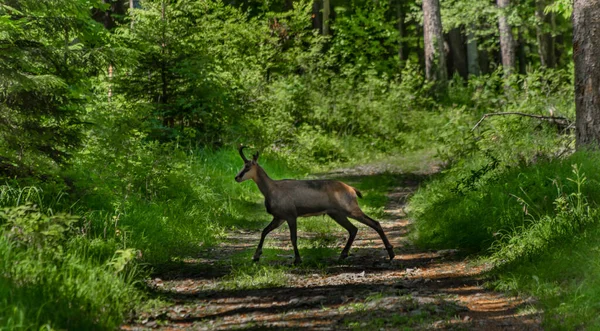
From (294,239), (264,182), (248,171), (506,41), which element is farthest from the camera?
(506,41)

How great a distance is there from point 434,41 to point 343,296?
23089 mm

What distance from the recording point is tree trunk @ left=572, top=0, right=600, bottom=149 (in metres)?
10.2

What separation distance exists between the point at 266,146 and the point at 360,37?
19.9m

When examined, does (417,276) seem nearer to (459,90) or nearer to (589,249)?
(589,249)

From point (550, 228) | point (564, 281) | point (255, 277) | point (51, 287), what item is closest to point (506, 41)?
point (550, 228)

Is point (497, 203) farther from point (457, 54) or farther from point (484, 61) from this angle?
point (484, 61)

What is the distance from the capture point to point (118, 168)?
36.2ft

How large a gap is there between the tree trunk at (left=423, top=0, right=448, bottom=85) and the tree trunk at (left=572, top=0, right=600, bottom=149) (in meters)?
18.8

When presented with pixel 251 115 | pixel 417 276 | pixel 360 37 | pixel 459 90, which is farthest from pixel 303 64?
pixel 417 276

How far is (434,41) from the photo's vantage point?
29125mm

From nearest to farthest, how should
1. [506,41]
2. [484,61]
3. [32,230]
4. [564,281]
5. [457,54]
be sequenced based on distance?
[32,230], [564,281], [506,41], [457,54], [484,61]

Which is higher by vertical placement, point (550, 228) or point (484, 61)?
point (484, 61)

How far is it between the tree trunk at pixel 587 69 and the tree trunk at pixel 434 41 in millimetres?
18770

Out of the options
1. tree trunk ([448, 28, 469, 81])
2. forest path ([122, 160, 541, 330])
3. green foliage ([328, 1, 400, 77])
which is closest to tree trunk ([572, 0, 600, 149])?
forest path ([122, 160, 541, 330])
